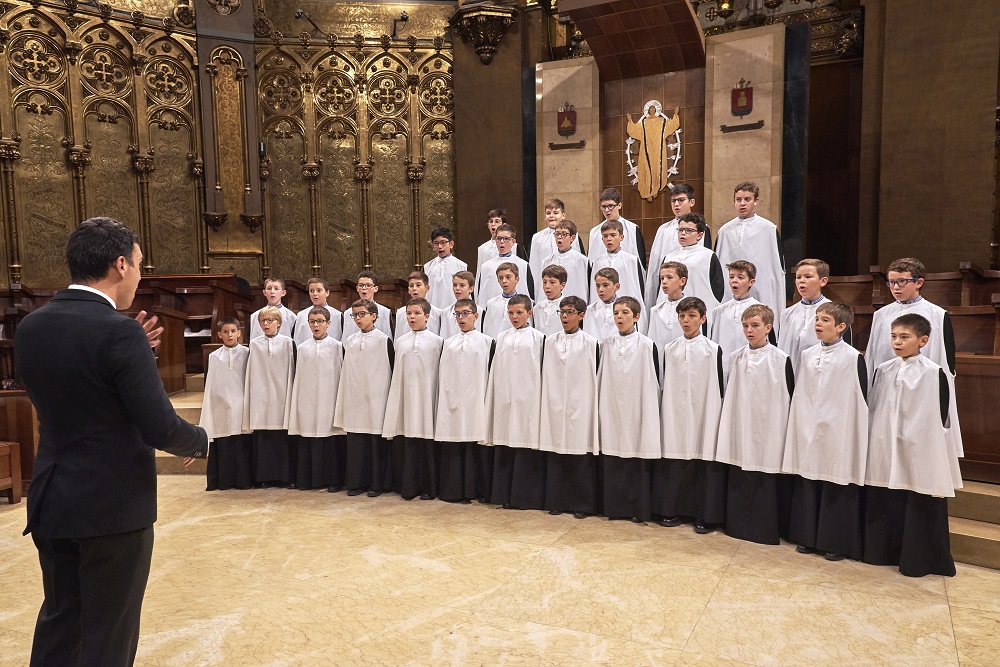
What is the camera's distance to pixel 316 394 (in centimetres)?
519

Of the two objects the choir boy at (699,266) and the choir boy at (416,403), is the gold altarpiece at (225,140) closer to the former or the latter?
Answer: the choir boy at (416,403)

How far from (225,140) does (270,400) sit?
212 inches

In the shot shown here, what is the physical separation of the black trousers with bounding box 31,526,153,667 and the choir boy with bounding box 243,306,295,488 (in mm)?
3307

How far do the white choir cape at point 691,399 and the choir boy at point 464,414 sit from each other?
1155mm

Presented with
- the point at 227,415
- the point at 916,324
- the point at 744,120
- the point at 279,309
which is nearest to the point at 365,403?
the point at 227,415

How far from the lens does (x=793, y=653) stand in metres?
2.75

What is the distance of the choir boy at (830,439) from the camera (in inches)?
145

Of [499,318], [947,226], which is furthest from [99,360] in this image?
[947,226]

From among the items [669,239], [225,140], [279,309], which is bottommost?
[279,309]

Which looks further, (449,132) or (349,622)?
(449,132)

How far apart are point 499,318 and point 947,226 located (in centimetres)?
482

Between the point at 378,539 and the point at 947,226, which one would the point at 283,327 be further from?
the point at 947,226

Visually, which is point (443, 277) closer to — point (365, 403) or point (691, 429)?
point (365, 403)

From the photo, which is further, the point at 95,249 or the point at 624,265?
the point at 624,265
